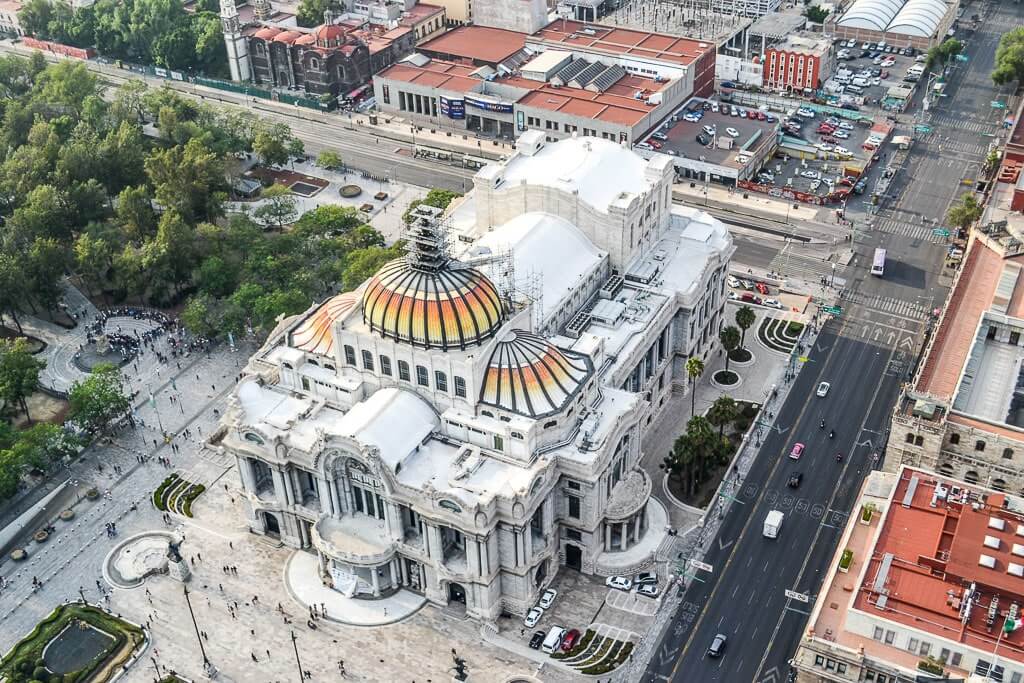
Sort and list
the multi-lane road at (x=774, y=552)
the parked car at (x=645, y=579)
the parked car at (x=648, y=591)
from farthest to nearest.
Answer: the parked car at (x=645, y=579)
the parked car at (x=648, y=591)
the multi-lane road at (x=774, y=552)

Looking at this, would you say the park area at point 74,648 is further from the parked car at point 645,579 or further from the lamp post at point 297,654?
the parked car at point 645,579

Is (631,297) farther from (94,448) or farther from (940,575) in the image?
(94,448)

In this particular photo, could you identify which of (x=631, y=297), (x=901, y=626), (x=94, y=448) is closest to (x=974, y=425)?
(x=901, y=626)

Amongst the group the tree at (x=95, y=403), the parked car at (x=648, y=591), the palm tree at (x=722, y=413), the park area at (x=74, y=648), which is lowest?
the park area at (x=74, y=648)

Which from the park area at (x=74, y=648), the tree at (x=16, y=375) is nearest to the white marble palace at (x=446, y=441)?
the park area at (x=74, y=648)

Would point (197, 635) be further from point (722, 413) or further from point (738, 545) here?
point (722, 413)

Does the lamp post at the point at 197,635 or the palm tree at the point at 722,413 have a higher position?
the palm tree at the point at 722,413

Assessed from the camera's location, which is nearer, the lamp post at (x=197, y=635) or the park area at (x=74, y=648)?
the park area at (x=74, y=648)

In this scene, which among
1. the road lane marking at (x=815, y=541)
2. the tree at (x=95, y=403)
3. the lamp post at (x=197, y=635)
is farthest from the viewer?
the tree at (x=95, y=403)
